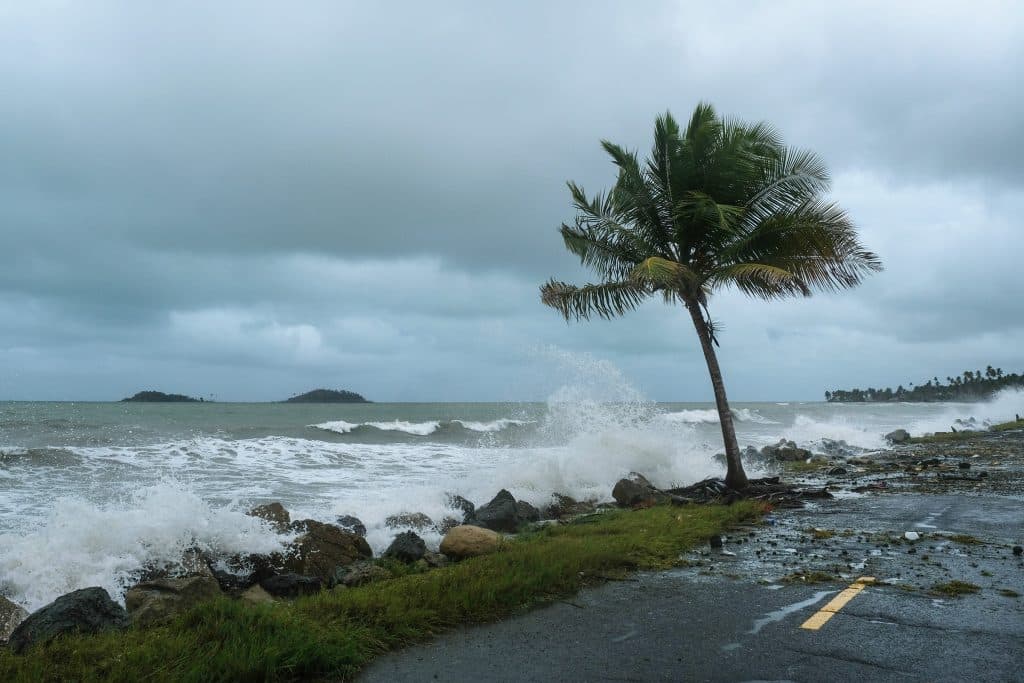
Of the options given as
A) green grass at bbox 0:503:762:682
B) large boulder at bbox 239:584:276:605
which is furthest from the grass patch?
large boulder at bbox 239:584:276:605

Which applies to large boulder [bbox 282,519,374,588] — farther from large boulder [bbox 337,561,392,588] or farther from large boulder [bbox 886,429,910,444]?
large boulder [bbox 886,429,910,444]

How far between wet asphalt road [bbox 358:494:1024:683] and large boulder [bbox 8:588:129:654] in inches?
107

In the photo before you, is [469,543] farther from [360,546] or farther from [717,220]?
[717,220]

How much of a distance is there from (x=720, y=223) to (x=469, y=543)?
810 centimetres

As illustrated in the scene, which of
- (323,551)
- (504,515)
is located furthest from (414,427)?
(323,551)

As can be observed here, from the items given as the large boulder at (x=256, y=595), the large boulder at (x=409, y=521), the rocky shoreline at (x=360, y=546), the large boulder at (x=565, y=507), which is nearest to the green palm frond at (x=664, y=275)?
the rocky shoreline at (x=360, y=546)

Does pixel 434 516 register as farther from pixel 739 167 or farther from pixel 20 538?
pixel 739 167

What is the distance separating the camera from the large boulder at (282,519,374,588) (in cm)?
876

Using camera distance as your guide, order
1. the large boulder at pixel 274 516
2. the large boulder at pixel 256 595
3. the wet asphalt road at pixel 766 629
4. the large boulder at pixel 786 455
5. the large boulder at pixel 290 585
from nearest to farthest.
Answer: the wet asphalt road at pixel 766 629 < the large boulder at pixel 256 595 < the large boulder at pixel 290 585 < the large boulder at pixel 274 516 < the large boulder at pixel 786 455

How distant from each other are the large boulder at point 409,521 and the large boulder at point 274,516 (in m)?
2.28

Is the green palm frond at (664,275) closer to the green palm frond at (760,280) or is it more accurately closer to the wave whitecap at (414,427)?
the green palm frond at (760,280)

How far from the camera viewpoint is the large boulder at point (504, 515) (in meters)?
12.4

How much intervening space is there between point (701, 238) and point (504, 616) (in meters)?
10.4

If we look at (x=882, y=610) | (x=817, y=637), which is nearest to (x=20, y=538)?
(x=817, y=637)
